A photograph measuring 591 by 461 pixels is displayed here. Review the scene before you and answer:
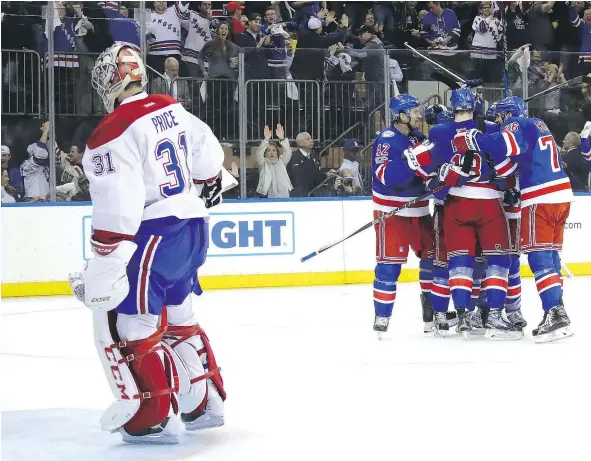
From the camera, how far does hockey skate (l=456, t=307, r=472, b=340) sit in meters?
6.13

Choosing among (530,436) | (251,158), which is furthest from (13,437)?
(251,158)

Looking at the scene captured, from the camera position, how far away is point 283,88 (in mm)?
10000

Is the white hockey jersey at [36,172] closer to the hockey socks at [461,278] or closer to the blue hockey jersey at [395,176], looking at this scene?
the blue hockey jersey at [395,176]

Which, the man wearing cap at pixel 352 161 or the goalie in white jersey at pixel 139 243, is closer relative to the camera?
the goalie in white jersey at pixel 139 243

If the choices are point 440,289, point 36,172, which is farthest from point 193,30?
point 440,289

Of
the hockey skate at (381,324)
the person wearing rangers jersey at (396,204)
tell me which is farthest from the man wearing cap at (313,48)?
the hockey skate at (381,324)

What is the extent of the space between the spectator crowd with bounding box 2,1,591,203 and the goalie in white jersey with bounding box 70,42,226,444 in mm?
5870

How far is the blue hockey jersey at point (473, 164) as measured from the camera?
6.04 meters

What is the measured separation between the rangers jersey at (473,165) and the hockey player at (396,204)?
0.54 ft

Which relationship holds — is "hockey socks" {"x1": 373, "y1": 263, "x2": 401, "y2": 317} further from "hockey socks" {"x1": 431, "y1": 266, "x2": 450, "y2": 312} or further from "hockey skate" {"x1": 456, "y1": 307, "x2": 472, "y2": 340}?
"hockey skate" {"x1": 456, "y1": 307, "x2": 472, "y2": 340}

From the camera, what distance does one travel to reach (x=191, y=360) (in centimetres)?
371

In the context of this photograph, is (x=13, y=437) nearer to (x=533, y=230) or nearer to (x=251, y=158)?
(x=533, y=230)

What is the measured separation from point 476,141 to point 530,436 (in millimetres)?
2598

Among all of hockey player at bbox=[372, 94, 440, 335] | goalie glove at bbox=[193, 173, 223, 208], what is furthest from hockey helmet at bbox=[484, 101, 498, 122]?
goalie glove at bbox=[193, 173, 223, 208]
